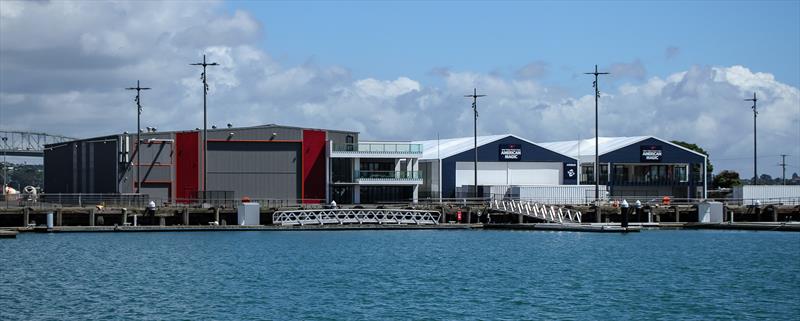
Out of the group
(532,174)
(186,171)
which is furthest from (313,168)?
(532,174)

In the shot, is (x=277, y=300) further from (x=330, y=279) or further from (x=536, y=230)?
(x=536, y=230)

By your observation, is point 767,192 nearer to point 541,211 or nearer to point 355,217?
point 541,211

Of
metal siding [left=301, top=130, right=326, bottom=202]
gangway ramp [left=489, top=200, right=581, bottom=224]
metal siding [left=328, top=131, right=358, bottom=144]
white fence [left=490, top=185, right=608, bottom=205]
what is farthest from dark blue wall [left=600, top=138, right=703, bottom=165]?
metal siding [left=301, top=130, right=326, bottom=202]

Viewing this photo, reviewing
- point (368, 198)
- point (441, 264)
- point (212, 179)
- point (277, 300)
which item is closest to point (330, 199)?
point (368, 198)

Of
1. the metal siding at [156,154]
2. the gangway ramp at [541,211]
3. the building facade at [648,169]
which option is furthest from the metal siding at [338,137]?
the building facade at [648,169]

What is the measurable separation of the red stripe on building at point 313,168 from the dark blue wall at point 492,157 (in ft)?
45.8

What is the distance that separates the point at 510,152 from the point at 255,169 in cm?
2685

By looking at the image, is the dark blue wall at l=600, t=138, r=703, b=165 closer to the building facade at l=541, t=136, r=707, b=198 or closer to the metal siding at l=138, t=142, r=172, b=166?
the building facade at l=541, t=136, r=707, b=198

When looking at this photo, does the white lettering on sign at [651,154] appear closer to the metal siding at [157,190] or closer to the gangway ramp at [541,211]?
the gangway ramp at [541,211]

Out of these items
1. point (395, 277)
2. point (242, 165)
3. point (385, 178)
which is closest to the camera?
point (395, 277)

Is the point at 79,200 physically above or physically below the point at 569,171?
below

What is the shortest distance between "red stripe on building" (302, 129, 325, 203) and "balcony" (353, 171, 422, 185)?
306cm

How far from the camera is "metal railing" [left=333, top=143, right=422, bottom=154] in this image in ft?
343

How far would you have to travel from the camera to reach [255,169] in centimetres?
10175
